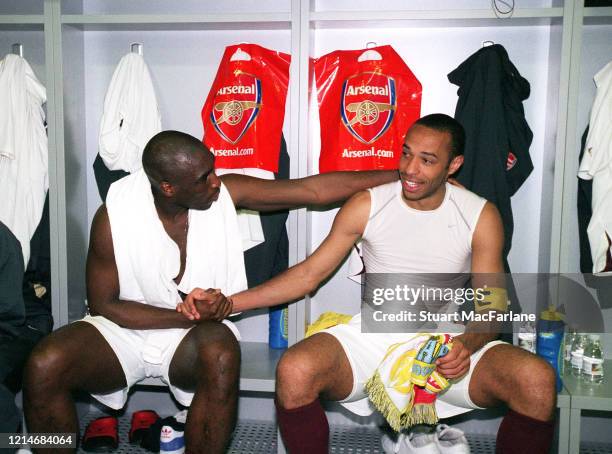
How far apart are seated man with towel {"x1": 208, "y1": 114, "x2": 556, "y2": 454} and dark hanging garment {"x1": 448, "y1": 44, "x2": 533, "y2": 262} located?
0.23 meters

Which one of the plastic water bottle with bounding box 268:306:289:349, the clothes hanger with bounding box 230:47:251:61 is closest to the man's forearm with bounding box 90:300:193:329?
the plastic water bottle with bounding box 268:306:289:349

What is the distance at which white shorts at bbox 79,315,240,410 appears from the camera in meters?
1.96

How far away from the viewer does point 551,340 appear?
2.18 meters

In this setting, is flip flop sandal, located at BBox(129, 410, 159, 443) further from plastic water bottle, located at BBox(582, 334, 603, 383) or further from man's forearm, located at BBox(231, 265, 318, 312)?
plastic water bottle, located at BBox(582, 334, 603, 383)

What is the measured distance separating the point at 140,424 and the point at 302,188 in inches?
48.7

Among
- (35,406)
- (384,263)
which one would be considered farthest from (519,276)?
(35,406)

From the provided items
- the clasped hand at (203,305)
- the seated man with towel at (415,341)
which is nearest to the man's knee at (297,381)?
the seated man with towel at (415,341)

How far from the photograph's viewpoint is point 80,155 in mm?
2600

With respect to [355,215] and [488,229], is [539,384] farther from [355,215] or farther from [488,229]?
[355,215]

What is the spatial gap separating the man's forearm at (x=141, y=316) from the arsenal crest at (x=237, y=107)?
857mm

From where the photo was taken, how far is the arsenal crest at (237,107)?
250 centimetres

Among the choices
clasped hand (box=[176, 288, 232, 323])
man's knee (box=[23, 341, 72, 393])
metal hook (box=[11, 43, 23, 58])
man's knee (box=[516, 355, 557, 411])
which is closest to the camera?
man's knee (box=[516, 355, 557, 411])

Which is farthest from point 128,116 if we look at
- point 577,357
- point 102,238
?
point 577,357

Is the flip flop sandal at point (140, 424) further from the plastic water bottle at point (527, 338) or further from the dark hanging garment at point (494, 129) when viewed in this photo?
the dark hanging garment at point (494, 129)
